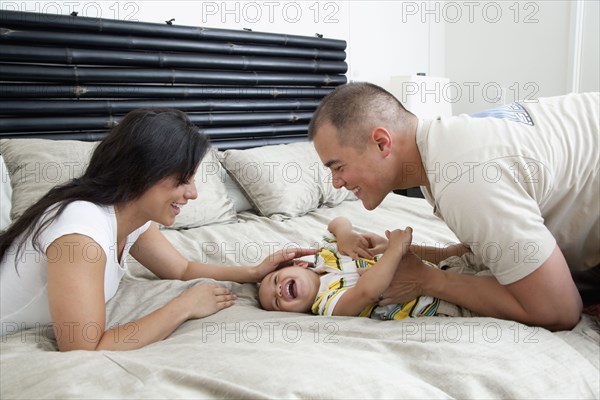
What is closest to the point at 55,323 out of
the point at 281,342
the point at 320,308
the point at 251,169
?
the point at 281,342

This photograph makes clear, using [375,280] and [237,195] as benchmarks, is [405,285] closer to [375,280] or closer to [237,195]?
[375,280]

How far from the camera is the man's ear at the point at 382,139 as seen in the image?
135cm

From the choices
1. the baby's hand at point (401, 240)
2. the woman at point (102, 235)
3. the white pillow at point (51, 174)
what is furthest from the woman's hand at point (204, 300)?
the white pillow at point (51, 174)

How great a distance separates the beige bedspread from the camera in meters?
0.91

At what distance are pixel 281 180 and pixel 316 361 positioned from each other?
5.74 ft

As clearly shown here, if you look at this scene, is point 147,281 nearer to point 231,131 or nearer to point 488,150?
point 488,150

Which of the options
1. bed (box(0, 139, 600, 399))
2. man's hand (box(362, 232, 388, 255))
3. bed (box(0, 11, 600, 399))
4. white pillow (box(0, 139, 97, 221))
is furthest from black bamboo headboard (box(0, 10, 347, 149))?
man's hand (box(362, 232, 388, 255))

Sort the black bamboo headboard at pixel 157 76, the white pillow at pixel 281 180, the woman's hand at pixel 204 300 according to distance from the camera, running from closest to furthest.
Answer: the woman's hand at pixel 204 300 < the black bamboo headboard at pixel 157 76 < the white pillow at pixel 281 180

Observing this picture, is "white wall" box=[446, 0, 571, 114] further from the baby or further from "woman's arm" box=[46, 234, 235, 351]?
"woman's arm" box=[46, 234, 235, 351]

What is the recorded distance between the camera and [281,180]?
269 centimetres

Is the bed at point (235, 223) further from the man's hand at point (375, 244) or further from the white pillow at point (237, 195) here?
the man's hand at point (375, 244)

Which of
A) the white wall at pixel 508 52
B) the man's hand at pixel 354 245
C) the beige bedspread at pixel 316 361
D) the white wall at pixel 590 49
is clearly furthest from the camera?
the white wall at pixel 508 52

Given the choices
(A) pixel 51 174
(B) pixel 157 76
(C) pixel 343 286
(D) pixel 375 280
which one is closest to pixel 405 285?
(D) pixel 375 280

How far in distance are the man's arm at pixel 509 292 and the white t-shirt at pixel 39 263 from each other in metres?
0.71
